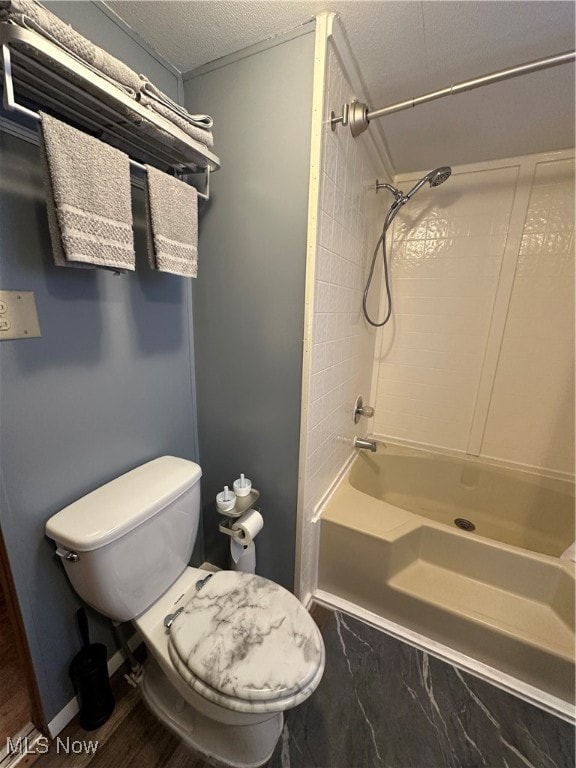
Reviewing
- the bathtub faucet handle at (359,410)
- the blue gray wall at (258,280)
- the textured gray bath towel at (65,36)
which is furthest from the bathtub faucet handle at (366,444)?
the textured gray bath towel at (65,36)

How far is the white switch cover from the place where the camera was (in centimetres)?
73

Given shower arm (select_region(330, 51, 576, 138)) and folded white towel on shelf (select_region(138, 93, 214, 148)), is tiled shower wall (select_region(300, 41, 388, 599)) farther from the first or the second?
folded white towel on shelf (select_region(138, 93, 214, 148))

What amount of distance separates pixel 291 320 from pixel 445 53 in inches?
39.9

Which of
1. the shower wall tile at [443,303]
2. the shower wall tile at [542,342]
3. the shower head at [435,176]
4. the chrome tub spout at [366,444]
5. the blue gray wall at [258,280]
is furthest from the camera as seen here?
the chrome tub spout at [366,444]

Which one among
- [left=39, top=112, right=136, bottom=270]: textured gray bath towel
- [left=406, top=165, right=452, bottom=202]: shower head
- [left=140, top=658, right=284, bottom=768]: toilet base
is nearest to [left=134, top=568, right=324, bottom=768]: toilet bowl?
[left=140, top=658, right=284, bottom=768]: toilet base

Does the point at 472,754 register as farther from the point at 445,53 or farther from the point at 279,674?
the point at 445,53

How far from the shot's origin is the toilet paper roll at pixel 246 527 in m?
1.17

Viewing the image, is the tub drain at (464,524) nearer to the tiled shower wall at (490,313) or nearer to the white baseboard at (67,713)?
the tiled shower wall at (490,313)

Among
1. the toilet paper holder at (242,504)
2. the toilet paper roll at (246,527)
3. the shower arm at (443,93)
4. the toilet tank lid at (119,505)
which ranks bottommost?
the toilet paper roll at (246,527)

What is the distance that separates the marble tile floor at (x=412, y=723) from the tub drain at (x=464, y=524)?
82 cm

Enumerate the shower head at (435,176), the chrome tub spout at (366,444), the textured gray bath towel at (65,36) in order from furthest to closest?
the chrome tub spout at (366,444)
the shower head at (435,176)
the textured gray bath towel at (65,36)

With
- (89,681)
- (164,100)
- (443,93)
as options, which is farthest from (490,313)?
(89,681)

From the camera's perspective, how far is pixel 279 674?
792mm

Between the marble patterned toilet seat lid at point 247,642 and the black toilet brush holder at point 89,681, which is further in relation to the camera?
the black toilet brush holder at point 89,681
